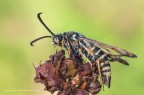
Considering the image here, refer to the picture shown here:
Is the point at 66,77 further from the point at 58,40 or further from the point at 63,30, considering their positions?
the point at 63,30

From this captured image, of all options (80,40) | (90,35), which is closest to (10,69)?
(90,35)

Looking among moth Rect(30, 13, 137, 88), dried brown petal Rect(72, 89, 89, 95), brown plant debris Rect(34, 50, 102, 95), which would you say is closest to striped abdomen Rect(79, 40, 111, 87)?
moth Rect(30, 13, 137, 88)

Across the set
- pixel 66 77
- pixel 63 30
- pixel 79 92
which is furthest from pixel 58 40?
pixel 63 30

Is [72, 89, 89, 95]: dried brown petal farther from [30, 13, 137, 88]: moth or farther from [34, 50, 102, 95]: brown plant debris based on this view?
[30, 13, 137, 88]: moth

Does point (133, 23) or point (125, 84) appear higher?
point (133, 23)

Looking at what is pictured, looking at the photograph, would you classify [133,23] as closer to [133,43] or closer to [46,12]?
[133,43]
